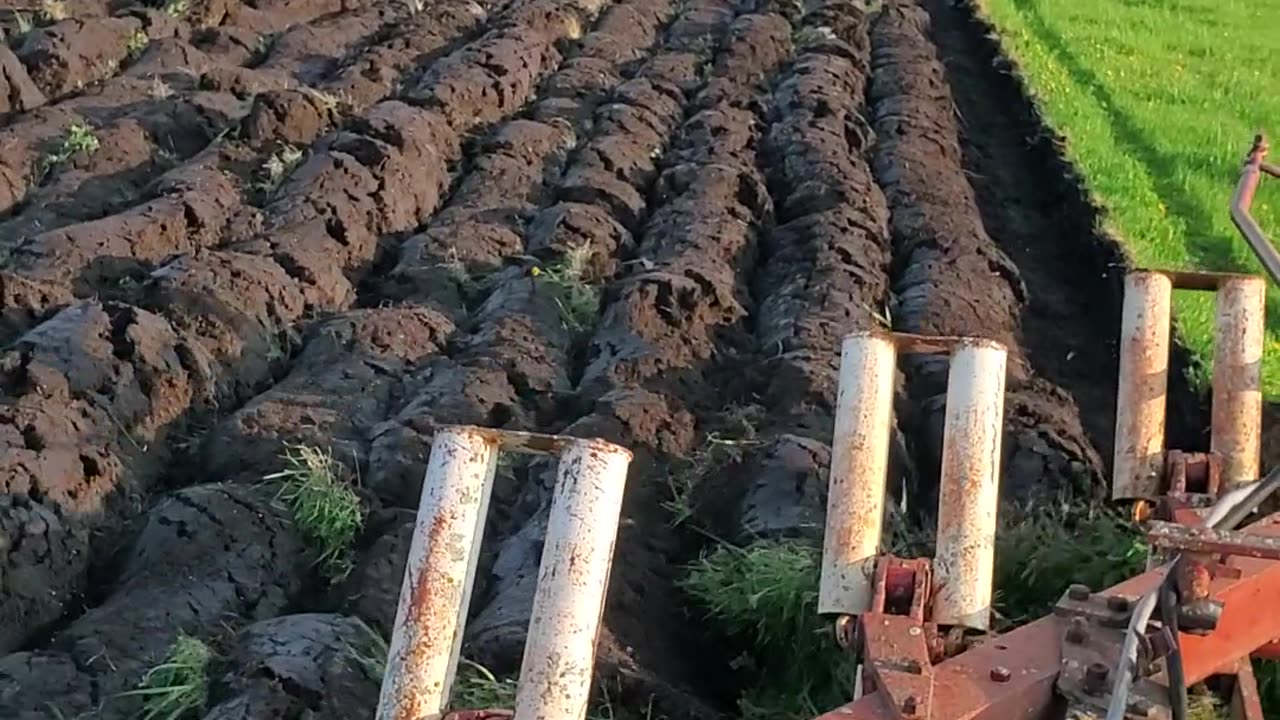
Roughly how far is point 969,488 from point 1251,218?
610 millimetres

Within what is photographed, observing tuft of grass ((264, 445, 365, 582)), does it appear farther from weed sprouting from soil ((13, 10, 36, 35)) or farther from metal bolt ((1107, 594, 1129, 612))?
weed sprouting from soil ((13, 10, 36, 35))

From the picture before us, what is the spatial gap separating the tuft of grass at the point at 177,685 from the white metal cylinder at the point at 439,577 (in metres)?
1.57

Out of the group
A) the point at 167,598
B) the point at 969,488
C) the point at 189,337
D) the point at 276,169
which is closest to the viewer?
the point at 969,488

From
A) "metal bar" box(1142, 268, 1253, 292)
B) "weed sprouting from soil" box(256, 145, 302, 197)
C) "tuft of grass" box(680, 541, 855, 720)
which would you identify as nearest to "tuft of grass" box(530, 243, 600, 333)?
"weed sprouting from soil" box(256, 145, 302, 197)

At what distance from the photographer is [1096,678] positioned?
7.18 feet

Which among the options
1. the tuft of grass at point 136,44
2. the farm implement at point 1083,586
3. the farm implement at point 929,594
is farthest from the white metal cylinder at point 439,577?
the tuft of grass at point 136,44

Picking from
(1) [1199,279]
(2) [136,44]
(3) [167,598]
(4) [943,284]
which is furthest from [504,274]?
(2) [136,44]

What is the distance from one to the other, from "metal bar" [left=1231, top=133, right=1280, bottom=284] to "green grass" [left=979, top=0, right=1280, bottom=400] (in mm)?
2928

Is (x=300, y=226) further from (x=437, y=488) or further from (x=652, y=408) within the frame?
(x=437, y=488)

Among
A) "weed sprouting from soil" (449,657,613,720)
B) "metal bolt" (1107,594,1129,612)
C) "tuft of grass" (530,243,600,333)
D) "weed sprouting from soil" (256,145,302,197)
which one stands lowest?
"weed sprouting from soil" (449,657,613,720)

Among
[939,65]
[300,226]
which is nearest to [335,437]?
[300,226]

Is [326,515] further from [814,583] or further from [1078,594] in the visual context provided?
[1078,594]

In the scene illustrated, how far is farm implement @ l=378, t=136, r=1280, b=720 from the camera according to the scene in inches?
83.2

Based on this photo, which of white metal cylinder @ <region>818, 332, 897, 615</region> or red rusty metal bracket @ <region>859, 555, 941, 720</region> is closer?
red rusty metal bracket @ <region>859, 555, 941, 720</region>
